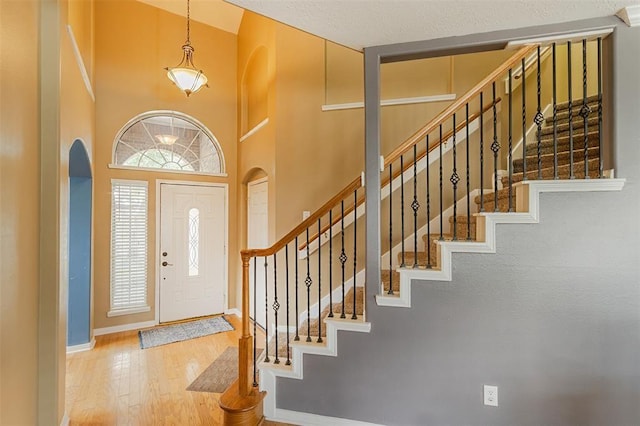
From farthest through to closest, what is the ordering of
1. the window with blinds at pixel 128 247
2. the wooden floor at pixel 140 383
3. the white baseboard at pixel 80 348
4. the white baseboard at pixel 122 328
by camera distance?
the window with blinds at pixel 128 247, the white baseboard at pixel 122 328, the white baseboard at pixel 80 348, the wooden floor at pixel 140 383

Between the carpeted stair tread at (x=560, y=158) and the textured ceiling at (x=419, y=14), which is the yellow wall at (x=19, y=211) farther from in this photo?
the carpeted stair tread at (x=560, y=158)

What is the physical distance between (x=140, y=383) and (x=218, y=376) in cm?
69

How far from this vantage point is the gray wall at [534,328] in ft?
5.62

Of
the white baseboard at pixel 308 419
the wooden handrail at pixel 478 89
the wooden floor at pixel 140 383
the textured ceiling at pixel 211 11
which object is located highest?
the textured ceiling at pixel 211 11

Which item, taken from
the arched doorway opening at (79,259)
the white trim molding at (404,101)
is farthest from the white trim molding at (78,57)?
the white trim molding at (404,101)

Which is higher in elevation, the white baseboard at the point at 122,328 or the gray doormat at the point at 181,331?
the white baseboard at the point at 122,328

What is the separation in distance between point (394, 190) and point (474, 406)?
1926 millimetres

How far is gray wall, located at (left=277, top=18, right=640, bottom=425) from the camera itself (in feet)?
5.62

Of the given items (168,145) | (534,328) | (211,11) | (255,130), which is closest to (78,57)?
(168,145)

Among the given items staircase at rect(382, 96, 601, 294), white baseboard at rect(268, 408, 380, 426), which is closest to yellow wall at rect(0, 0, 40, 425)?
white baseboard at rect(268, 408, 380, 426)

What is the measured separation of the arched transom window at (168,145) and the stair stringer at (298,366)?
10.8 feet

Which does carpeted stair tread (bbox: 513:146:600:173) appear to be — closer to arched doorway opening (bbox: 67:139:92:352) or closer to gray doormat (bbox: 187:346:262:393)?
gray doormat (bbox: 187:346:262:393)

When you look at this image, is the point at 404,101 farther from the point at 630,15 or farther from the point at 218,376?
the point at 218,376

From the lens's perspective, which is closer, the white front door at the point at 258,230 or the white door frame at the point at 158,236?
the white front door at the point at 258,230
